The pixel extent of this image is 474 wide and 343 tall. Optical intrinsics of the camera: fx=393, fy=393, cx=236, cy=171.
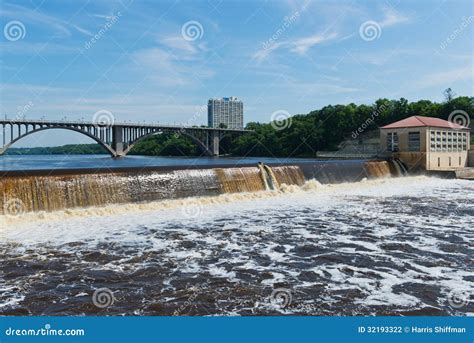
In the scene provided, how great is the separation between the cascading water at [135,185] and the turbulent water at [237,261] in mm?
667

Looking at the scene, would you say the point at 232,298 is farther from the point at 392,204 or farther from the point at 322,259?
the point at 392,204

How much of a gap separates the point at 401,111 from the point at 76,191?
64473 mm

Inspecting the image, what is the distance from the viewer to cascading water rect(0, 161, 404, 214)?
12.3m

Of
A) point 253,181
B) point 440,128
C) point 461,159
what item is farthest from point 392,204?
point 461,159

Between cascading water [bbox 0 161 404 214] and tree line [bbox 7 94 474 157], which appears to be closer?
cascading water [bbox 0 161 404 214]

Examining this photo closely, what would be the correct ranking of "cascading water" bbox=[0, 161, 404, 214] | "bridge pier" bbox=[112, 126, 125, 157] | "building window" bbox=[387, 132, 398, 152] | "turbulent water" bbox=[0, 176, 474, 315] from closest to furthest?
"turbulent water" bbox=[0, 176, 474, 315] → "cascading water" bbox=[0, 161, 404, 214] → "building window" bbox=[387, 132, 398, 152] → "bridge pier" bbox=[112, 126, 125, 157]

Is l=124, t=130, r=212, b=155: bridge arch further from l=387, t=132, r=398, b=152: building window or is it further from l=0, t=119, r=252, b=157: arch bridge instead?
l=387, t=132, r=398, b=152: building window

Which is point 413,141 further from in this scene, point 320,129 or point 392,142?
point 320,129

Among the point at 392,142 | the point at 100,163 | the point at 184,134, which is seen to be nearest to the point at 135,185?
the point at 392,142

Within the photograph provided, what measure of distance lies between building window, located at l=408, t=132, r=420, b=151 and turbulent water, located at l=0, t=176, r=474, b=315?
625 inches

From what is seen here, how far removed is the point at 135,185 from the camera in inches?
574

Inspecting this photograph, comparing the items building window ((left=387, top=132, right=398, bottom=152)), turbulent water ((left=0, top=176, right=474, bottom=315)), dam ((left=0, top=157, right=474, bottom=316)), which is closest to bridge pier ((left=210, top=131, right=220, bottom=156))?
building window ((left=387, top=132, right=398, bottom=152))

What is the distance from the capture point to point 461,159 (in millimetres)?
32375

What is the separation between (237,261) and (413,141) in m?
25.6
